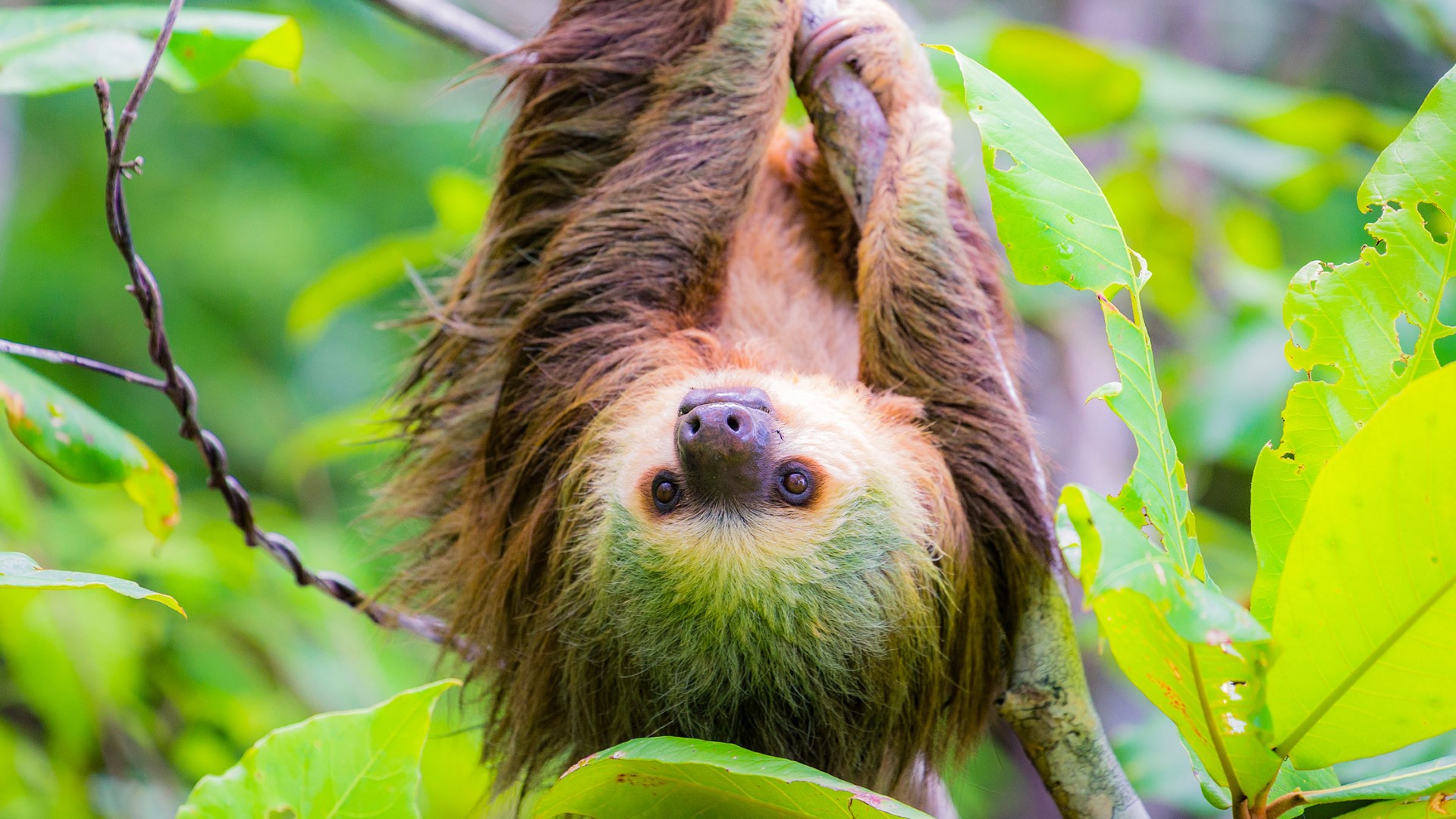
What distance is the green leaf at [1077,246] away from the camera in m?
1.79

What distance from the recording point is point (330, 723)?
1.99 metres

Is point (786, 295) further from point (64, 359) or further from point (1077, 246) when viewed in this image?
point (64, 359)

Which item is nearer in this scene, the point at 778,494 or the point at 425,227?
the point at 778,494

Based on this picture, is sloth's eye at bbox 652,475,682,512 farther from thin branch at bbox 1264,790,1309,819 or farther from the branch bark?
thin branch at bbox 1264,790,1309,819

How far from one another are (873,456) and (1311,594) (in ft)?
4.64

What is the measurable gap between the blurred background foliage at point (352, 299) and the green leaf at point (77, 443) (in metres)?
1.08

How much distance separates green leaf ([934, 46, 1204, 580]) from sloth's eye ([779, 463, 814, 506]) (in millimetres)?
1106

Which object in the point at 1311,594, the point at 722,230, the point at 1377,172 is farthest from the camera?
the point at 722,230

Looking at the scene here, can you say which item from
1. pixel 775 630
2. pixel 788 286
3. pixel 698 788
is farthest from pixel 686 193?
pixel 698 788

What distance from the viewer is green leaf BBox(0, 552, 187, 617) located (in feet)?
5.31

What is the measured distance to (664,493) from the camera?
2922 mm

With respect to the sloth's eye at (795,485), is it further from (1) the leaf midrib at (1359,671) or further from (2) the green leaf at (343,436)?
(2) the green leaf at (343,436)

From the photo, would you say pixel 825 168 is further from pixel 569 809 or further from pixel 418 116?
pixel 418 116

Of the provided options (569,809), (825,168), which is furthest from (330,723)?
(825,168)
